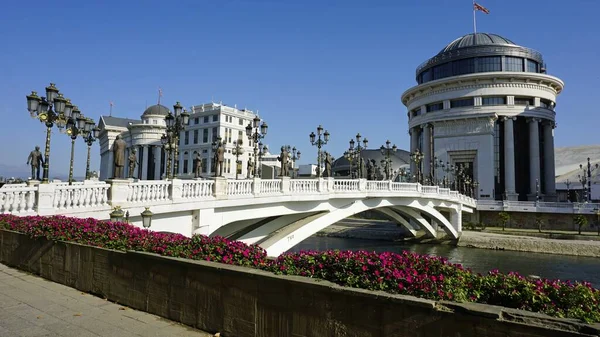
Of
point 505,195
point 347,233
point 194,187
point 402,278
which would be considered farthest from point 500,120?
point 402,278

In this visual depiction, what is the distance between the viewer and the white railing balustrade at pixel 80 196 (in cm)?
1291

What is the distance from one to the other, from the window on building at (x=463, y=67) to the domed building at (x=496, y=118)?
13cm

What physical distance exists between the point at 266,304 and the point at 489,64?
2835 inches

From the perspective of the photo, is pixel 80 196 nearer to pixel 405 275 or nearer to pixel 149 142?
pixel 405 275

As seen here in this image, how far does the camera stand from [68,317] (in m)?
6.85

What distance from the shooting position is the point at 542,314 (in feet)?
12.9

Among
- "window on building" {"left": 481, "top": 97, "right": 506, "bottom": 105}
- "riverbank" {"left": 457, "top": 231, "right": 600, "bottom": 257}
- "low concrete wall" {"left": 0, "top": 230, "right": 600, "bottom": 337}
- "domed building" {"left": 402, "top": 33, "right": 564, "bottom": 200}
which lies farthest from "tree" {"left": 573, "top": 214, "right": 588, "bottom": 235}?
"low concrete wall" {"left": 0, "top": 230, "right": 600, "bottom": 337}

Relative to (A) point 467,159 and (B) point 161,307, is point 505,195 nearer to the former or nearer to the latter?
(A) point 467,159

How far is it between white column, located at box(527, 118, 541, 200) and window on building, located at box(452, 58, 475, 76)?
43.2ft

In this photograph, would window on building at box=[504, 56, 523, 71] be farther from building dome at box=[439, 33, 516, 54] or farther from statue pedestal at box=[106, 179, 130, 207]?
statue pedestal at box=[106, 179, 130, 207]

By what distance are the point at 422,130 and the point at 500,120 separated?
548 inches

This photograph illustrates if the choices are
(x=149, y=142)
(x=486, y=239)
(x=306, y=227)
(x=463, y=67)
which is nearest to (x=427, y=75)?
(x=463, y=67)

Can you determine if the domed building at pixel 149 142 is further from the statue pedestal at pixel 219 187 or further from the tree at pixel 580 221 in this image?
the tree at pixel 580 221

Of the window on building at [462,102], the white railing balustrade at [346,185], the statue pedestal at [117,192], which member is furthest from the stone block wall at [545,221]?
the statue pedestal at [117,192]
